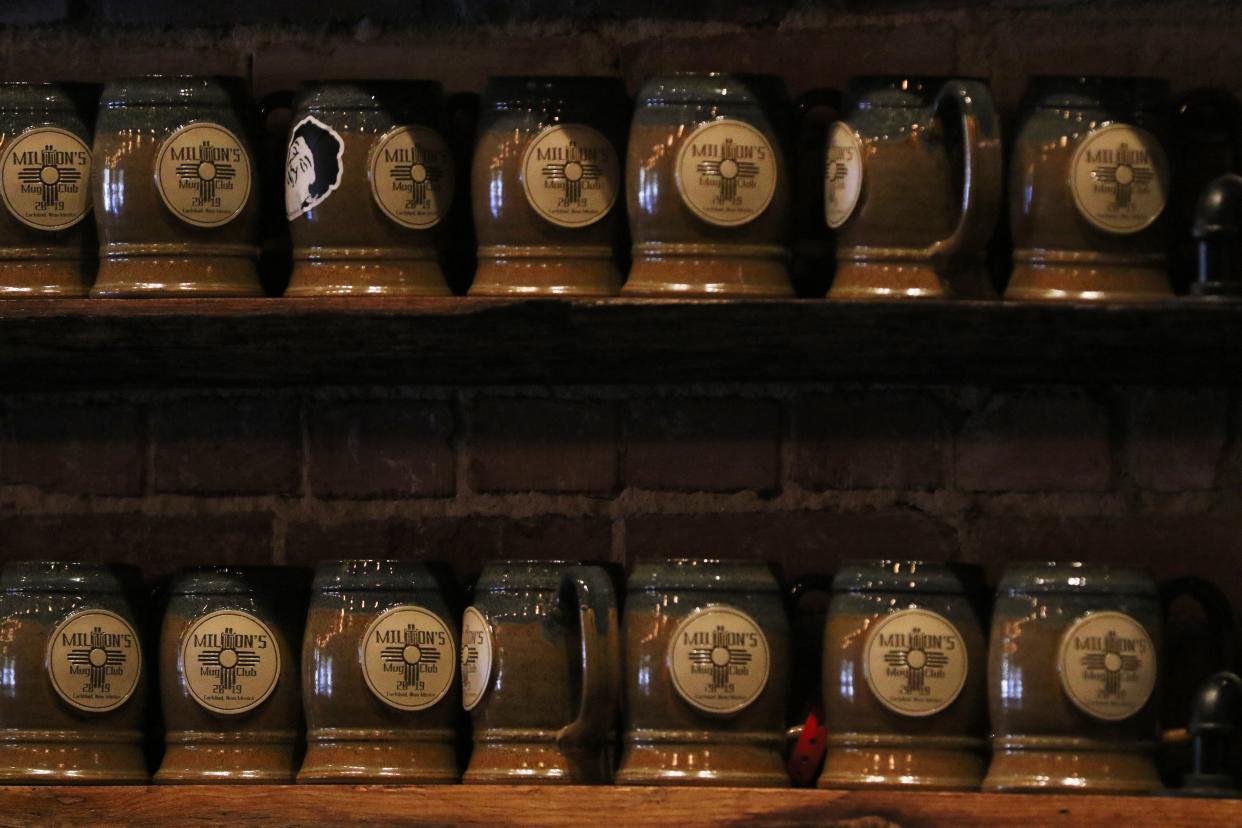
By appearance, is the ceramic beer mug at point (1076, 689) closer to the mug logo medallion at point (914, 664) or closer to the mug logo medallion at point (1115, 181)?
the mug logo medallion at point (914, 664)

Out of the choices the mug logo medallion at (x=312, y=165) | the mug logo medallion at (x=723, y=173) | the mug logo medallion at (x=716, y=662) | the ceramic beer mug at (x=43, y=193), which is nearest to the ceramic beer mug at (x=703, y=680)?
the mug logo medallion at (x=716, y=662)

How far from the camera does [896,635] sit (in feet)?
3.59

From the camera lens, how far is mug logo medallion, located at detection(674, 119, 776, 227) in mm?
1126

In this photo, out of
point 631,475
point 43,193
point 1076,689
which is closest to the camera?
point 1076,689

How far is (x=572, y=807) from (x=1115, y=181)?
20.3 inches

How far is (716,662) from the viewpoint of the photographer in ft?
3.60

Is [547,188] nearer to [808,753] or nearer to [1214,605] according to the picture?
[808,753]

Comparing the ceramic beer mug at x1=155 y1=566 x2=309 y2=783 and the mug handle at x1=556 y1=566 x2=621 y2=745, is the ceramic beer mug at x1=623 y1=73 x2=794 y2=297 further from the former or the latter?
the ceramic beer mug at x1=155 y1=566 x2=309 y2=783

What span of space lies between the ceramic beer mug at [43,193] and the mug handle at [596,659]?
1.32 feet

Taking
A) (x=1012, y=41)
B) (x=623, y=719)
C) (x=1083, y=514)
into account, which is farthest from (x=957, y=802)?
(x=1012, y=41)

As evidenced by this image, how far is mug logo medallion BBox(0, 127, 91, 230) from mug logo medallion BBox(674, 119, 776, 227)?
1.33ft

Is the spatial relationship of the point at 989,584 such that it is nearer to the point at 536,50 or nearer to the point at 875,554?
the point at 875,554

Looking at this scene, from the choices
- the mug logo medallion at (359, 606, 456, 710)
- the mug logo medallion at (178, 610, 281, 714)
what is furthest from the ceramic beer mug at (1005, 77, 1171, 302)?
the mug logo medallion at (178, 610, 281, 714)

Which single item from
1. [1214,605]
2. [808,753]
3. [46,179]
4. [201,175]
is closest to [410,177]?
[201,175]
